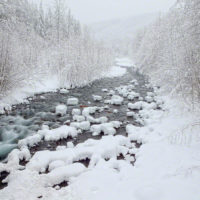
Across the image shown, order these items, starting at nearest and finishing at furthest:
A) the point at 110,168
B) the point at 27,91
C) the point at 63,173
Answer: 1. the point at 63,173
2. the point at 110,168
3. the point at 27,91

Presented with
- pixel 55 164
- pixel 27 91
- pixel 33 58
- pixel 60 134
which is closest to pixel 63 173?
pixel 55 164

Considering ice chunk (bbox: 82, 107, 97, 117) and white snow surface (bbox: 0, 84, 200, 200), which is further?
ice chunk (bbox: 82, 107, 97, 117)

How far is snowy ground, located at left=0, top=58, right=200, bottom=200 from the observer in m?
2.26

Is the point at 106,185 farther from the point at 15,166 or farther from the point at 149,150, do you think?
the point at 15,166

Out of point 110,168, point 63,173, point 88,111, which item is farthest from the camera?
point 88,111

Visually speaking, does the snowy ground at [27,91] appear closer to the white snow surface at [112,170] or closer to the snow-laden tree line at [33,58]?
the snow-laden tree line at [33,58]

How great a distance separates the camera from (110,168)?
2895mm

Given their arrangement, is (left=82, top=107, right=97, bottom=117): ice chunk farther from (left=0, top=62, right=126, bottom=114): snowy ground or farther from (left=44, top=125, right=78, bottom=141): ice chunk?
(left=0, top=62, right=126, bottom=114): snowy ground

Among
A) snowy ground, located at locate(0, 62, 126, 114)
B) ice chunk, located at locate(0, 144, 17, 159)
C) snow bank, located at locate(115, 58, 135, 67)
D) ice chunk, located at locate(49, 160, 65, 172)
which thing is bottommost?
ice chunk, located at locate(0, 144, 17, 159)

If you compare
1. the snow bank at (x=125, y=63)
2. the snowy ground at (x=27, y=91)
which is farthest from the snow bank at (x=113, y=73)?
the snow bank at (x=125, y=63)

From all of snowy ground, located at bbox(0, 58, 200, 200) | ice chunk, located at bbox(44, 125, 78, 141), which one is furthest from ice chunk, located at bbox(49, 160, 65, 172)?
ice chunk, located at bbox(44, 125, 78, 141)

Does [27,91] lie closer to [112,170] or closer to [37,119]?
[37,119]

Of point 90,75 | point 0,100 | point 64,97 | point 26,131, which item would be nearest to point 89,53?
point 90,75

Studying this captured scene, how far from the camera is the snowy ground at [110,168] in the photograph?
2.26m
